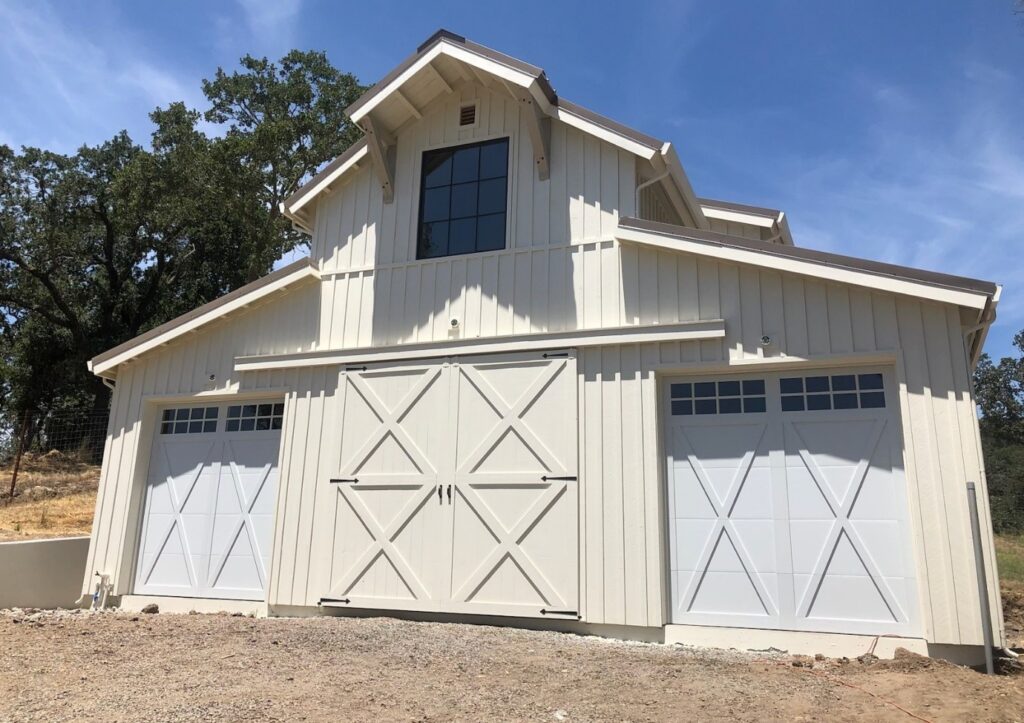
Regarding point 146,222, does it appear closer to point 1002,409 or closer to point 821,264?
point 821,264

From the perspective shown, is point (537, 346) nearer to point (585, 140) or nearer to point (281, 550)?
point (585, 140)

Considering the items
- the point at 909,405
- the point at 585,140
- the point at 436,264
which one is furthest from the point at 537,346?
the point at 909,405

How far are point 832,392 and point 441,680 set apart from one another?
4.67 meters

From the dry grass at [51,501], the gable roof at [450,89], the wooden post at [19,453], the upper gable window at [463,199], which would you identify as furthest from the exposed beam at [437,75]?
the wooden post at [19,453]

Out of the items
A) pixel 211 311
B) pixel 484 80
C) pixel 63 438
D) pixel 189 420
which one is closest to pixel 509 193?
pixel 484 80

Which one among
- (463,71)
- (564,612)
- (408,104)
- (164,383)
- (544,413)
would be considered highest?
(463,71)

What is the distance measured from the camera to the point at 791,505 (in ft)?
23.8

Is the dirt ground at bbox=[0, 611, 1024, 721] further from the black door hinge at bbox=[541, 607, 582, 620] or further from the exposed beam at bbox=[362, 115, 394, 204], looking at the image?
the exposed beam at bbox=[362, 115, 394, 204]

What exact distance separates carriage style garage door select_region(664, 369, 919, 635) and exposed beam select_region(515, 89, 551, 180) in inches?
127

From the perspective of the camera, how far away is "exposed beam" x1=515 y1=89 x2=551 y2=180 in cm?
873

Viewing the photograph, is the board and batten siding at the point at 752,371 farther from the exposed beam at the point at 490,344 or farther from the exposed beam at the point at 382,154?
the exposed beam at the point at 382,154

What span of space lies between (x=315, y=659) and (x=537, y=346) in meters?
3.96

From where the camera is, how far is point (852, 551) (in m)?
6.97

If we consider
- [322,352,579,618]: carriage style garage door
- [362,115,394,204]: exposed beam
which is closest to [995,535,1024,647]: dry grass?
[322,352,579,618]: carriage style garage door
